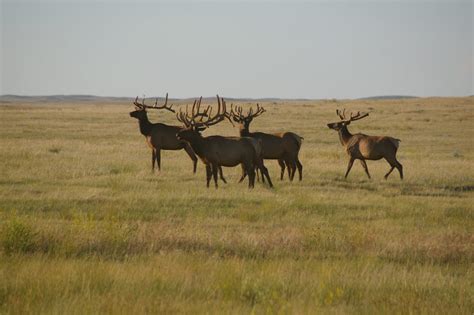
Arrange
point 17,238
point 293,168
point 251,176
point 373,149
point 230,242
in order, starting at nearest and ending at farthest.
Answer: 1. point 17,238
2. point 230,242
3. point 251,176
4. point 293,168
5. point 373,149

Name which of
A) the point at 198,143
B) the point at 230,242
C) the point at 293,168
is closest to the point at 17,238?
the point at 230,242

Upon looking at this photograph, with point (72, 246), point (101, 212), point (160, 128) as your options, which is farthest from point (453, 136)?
point (72, 246)

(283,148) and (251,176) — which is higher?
(283,148)

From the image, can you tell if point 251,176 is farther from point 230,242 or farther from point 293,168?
point 230,242

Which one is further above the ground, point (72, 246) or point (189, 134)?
point (189, 134)

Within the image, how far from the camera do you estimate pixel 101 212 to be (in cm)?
1228

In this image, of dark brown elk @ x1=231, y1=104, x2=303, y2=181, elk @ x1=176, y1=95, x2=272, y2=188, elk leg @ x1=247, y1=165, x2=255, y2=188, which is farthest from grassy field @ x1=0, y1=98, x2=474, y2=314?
dark brown elk @ x1=231, y1=104, x2=303, y2=181

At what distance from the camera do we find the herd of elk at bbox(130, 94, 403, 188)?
16.5 meters

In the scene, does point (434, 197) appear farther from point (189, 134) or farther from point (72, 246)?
point (72, 246)

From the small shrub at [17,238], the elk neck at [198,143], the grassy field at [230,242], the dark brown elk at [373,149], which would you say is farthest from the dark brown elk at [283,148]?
the small shrub at [17,238]

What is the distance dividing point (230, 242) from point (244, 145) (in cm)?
740

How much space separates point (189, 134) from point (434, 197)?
6416 millimetres

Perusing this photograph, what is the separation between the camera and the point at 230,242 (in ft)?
30.8

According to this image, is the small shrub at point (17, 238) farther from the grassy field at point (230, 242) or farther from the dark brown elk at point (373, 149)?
the dark brown elk at point (373, 149)
